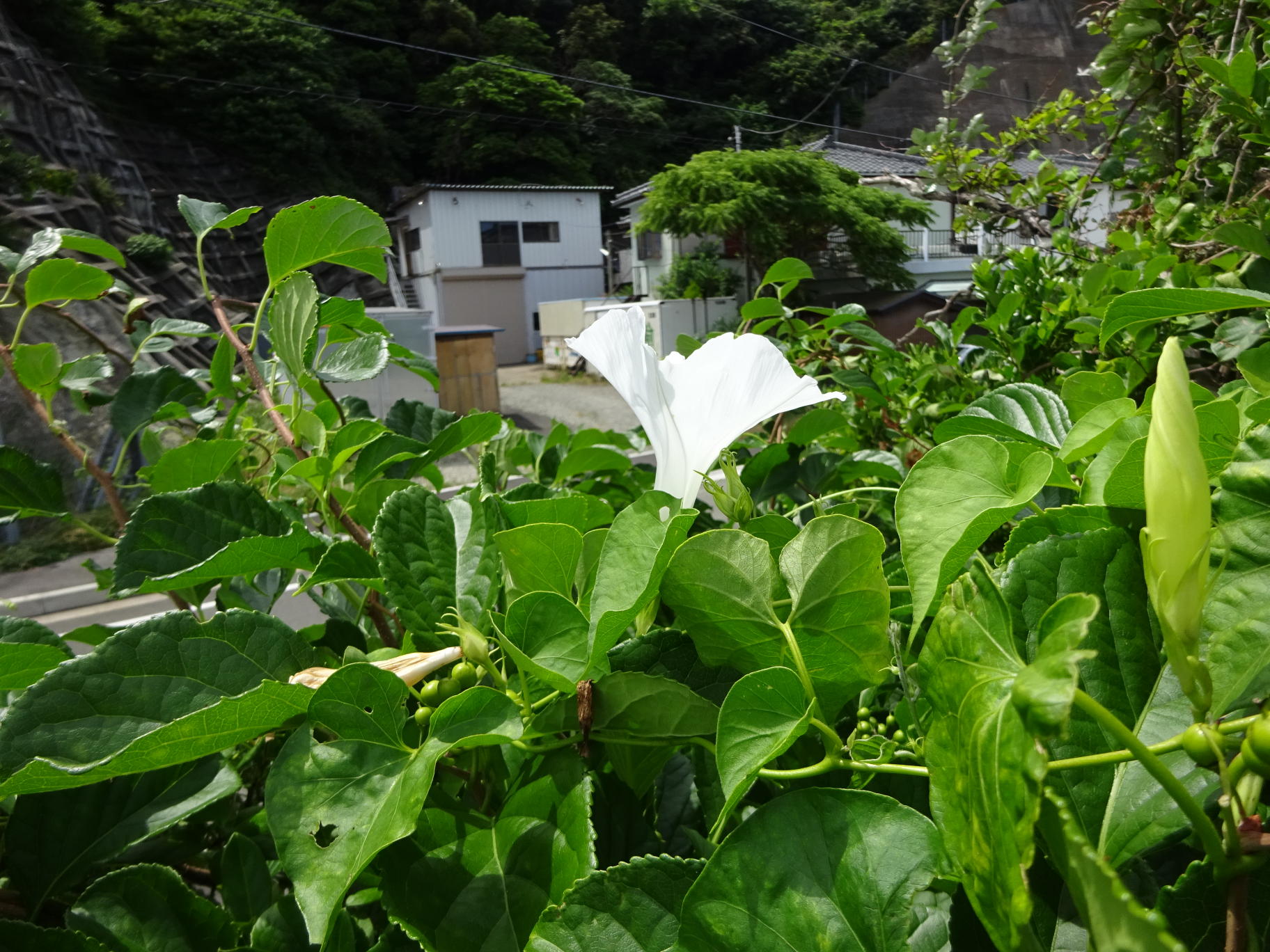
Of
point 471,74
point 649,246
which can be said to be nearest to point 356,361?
point 649,246

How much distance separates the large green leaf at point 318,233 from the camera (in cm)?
44

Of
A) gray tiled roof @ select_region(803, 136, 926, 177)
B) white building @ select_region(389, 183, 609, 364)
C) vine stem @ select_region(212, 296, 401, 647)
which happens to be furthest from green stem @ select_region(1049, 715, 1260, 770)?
gray tiled roof @ select_region(803, 136, 926, 177)

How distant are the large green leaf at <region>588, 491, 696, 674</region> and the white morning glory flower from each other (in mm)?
89

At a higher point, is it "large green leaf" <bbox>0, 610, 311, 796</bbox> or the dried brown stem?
the dried brown stem

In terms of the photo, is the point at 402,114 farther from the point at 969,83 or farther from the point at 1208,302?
the point at 1208,302

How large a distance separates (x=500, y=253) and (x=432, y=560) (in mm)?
15096

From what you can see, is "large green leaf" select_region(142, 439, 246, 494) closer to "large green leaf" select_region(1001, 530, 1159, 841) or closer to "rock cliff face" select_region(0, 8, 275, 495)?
"large green leaf" select_region(1001, 530, 1159, 841)

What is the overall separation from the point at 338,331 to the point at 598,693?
43 centimetres

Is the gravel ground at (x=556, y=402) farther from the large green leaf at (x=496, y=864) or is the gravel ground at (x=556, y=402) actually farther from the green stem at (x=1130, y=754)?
the green stem at (x=1130, y=754)

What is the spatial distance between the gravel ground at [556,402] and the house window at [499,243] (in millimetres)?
2336

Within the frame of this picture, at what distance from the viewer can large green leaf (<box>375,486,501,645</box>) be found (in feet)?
1.04

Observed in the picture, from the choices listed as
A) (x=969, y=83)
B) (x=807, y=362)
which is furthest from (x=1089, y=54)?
(x=807, y=362)

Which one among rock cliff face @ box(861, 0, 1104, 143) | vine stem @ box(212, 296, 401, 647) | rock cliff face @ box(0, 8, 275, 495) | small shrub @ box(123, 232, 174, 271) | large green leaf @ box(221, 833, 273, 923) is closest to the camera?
large green leaf @ box(221, 833, 273, 923)

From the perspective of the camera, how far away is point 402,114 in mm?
17094
